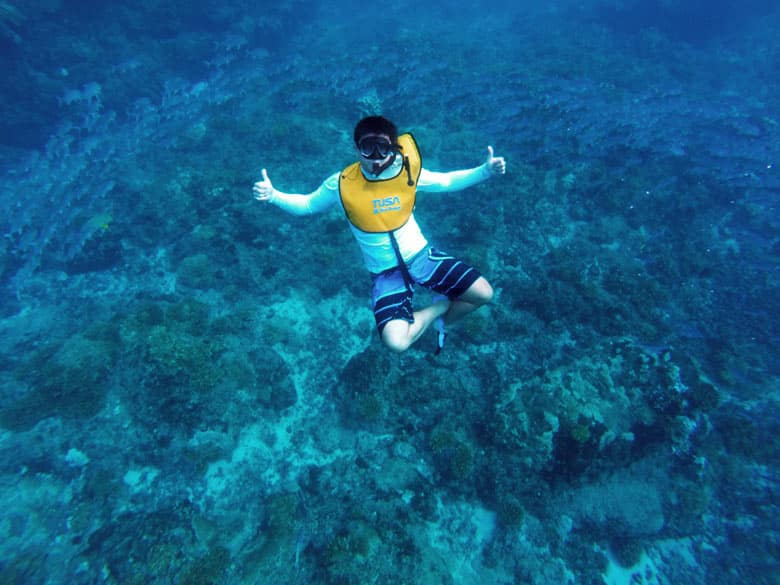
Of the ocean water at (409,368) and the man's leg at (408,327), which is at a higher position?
the man's leg at (408,327)

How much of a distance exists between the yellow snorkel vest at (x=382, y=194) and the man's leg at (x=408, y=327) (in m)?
1.17

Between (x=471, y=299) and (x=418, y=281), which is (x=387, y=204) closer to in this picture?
(x=418, y=281)

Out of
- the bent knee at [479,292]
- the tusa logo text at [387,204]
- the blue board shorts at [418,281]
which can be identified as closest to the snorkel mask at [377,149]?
the tusa logo text at [387,204]

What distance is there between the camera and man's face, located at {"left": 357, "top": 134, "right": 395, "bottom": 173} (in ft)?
11.6

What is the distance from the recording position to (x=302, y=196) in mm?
4422

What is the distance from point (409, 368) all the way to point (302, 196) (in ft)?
14.1

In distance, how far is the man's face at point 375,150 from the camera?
11.6ft

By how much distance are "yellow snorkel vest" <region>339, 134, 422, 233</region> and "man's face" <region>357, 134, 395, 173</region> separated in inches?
8.3

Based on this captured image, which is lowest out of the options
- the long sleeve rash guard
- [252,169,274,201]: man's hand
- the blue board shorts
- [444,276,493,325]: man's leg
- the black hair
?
[444,276,493,325]: man's leg

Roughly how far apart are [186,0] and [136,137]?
1105cm

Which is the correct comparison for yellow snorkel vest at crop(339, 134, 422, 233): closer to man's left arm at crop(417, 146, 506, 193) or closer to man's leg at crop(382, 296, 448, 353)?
man's left arm at crop(417, 146, 506, 193)

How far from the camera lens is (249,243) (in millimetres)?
9438

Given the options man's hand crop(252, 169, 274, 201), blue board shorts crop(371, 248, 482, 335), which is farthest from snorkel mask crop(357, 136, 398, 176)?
man's hand crop(252, 169, 274, 201)

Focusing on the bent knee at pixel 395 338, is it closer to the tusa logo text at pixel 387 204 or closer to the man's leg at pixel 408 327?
the man's leg at pixel 408 327
